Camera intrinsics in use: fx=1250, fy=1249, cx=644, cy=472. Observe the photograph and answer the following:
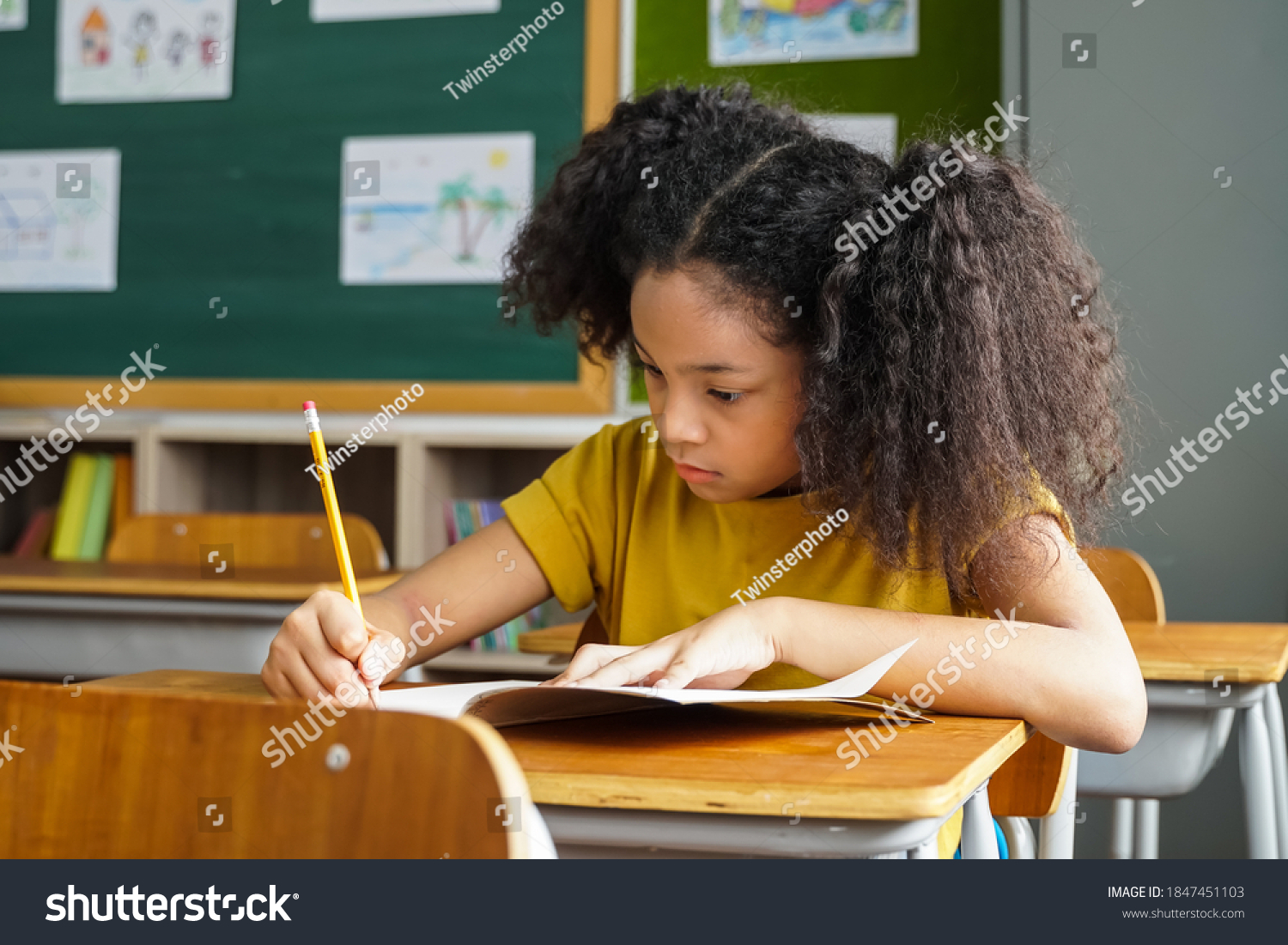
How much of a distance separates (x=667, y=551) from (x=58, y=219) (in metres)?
2.75

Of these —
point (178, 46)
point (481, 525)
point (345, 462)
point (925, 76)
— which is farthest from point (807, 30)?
point (178, 46)

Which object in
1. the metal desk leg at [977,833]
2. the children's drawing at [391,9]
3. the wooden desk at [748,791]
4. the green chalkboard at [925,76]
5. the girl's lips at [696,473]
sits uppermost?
the children's drawing at [391,9]

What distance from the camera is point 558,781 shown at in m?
0.65

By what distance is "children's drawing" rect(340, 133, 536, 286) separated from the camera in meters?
3.04

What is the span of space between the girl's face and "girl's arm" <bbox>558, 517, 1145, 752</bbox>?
172 mm

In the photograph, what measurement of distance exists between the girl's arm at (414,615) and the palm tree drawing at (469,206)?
1.97m

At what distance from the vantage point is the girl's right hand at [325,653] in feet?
2.81

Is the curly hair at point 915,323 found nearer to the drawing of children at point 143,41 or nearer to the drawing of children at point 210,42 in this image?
the drawing of children at point 210,42

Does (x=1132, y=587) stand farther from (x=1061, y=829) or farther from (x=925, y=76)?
(x=925, y=76)

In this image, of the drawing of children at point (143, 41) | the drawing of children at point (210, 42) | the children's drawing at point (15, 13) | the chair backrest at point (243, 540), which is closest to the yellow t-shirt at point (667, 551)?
the chair backrest at point (243, 540)

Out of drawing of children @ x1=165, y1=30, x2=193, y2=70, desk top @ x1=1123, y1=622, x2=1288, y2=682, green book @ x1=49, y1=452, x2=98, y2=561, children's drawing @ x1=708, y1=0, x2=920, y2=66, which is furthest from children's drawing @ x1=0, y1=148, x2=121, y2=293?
desk top @ x1=1123, y1=622, x2=1288, y2=682

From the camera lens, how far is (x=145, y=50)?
3.25m
